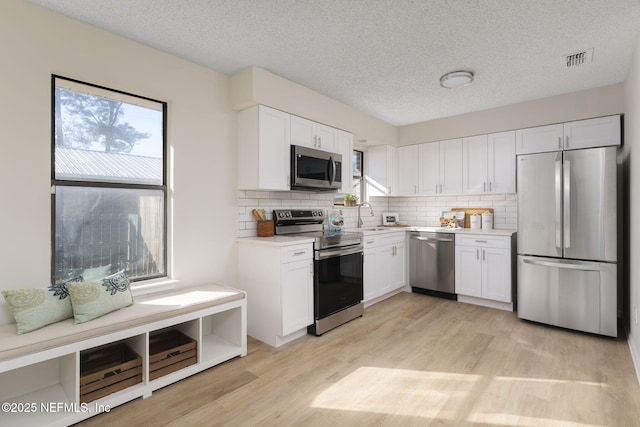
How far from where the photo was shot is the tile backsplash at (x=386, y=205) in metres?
3.43

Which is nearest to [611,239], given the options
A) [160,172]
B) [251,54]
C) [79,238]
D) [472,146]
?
[472,146]

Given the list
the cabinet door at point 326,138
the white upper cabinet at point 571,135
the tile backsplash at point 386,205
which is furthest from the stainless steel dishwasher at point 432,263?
the cabinet door at point 326,138

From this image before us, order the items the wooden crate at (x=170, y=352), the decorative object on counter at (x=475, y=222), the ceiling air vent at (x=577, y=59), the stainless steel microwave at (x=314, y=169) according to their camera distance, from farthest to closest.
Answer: the decorative object on counter at (x=475, y=222) < the stainless steel microwave at (x=314, y=169) < the ceiling air vent at (x=577, y=59) < the wooden crate at (x=170, y=352)

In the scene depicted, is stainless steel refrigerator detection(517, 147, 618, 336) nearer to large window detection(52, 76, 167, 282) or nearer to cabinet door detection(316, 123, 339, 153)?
cabinet door detection(316, 123, 339, 153)

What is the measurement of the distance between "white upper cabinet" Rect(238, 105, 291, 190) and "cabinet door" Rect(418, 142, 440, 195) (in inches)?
97.1

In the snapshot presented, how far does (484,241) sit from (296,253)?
2524mm

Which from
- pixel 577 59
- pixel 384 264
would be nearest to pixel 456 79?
pixel 577 59

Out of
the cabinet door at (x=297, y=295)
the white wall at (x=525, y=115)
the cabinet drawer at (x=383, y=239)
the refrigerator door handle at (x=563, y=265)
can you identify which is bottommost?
the cabinet door at (x=297, y=295)

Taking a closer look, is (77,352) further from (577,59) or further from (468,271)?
(577,59)

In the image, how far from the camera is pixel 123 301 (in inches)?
88.9

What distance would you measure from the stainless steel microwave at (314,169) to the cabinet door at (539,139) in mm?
2296

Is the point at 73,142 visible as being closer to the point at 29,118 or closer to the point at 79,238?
the point at 29,118

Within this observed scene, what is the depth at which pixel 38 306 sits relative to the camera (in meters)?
1.91

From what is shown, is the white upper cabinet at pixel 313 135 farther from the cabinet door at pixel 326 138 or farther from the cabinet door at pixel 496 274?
the cabinet door at pixel 496 274
